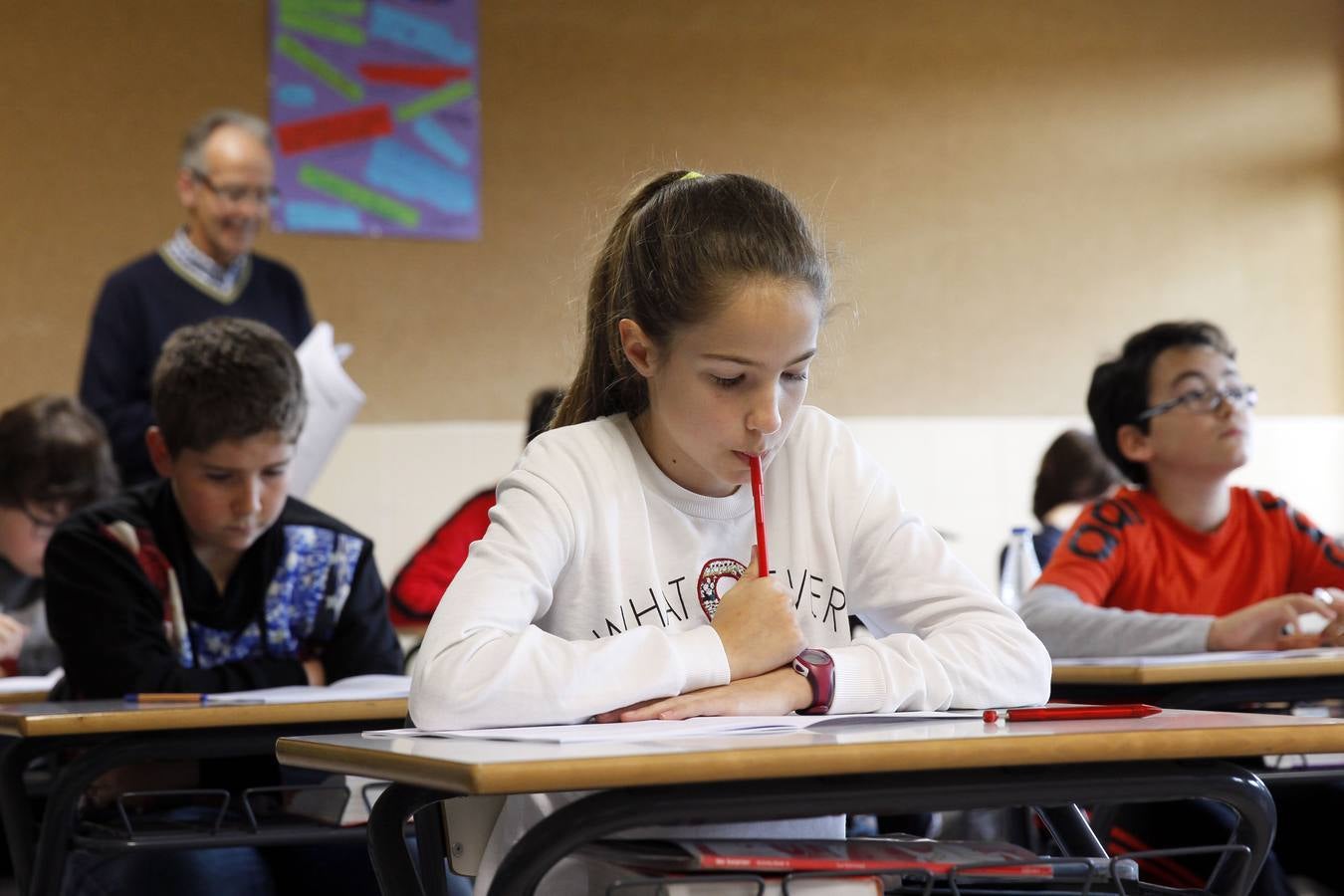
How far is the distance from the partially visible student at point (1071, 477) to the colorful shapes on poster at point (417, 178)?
2069mm

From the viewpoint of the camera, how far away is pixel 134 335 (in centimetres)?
353

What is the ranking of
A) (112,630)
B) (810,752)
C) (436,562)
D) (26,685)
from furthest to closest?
(436,562) < (26,685) < (112,630) < (810,752)

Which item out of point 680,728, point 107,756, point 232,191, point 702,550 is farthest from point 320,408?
point 680,728

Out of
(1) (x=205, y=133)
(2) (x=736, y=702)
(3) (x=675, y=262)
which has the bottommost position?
(2) (x=736, y=702)

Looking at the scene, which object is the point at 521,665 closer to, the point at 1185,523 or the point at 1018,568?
the point at 1185,523

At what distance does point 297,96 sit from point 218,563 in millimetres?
2776

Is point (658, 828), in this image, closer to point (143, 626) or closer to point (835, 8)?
point (143, 626)

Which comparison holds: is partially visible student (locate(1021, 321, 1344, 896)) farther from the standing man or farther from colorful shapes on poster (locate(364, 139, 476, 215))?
colorful shapes on poster (locate(364, 139, 476, 215))

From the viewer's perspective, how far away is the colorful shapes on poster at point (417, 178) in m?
4.82

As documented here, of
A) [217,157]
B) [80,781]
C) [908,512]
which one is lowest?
[80,781]

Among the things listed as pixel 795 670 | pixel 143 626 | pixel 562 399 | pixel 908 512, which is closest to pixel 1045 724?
pixel 795 670

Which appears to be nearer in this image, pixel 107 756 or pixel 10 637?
pixel 107 756

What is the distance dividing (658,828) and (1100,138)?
5.01 metres

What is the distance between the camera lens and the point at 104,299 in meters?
3.55
